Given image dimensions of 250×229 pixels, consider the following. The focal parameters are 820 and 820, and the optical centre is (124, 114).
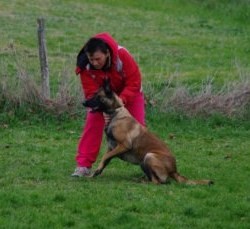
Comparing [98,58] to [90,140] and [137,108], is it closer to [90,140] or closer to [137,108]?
[137,108]

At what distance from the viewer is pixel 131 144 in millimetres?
9703

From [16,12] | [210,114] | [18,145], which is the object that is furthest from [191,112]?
[16,12]

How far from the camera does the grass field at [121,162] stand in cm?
813

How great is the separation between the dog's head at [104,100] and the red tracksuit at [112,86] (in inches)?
3.7

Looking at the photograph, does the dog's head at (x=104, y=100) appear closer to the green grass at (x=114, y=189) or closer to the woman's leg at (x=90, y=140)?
the woman's leg at (x=90, y=140)

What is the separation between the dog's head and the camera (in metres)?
9.54

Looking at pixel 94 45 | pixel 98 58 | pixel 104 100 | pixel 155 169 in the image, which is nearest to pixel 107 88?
pixel 104 100

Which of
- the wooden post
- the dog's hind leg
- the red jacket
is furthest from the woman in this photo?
the wooden post

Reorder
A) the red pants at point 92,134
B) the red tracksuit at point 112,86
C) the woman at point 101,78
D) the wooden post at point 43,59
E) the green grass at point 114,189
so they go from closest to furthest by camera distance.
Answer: the green grass at point 114,189 → the woman at point 101,78 → the red tracksuit at point 112,86 → the red pants at point 92,134 → the wooden post at point 43,59

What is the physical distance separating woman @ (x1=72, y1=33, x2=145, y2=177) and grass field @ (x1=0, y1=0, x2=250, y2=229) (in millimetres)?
370

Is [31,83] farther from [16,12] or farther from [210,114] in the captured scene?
[16,12]

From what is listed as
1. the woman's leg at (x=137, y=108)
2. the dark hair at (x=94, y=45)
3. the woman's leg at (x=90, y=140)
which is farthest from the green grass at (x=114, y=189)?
the dark hair at (x=94, y=45)

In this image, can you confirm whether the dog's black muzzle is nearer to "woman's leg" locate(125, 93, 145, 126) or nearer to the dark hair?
"woman's leg" locate(125, 93, 145, 126)

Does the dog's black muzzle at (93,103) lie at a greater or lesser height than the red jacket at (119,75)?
lesser
